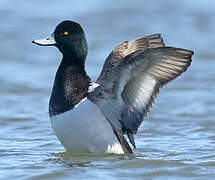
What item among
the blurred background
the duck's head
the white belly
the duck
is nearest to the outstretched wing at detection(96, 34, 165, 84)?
the duck's head

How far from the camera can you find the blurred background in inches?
281

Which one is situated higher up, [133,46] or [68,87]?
[133,46]

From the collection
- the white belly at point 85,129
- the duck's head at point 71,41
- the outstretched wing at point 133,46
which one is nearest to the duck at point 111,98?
the white belly at point 85,129

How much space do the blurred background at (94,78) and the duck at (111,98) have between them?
0.24 metres

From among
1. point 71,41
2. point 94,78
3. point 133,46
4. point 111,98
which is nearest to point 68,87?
point 111,98

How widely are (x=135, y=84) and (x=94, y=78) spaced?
16.4 ft

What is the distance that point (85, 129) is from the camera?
7016 mm

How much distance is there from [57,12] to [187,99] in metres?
6.74

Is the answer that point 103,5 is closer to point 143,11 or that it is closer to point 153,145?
point 143,11

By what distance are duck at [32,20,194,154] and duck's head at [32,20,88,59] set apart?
0.49 ft

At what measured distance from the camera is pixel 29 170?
23.2ft

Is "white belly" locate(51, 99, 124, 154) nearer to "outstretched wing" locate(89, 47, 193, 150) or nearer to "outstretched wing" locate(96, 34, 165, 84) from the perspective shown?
"outstretched wing" locate(89, 47, 193, 150)

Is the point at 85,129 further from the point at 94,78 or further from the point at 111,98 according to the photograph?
the point at 94,78

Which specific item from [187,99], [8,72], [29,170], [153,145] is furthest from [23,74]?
[29,170]
